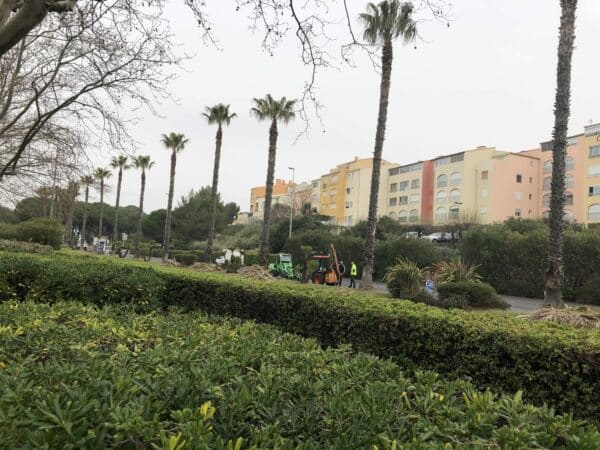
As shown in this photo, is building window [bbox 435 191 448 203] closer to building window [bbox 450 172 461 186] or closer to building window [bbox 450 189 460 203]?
building window [bbox 450 189 460 203]

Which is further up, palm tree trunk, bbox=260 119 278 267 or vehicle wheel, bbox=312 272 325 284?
palm tree trunk, bbox=260 119 278 267

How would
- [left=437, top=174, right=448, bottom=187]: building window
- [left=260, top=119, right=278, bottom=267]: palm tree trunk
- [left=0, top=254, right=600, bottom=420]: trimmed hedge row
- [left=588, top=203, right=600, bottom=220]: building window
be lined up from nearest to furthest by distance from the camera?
1. [left=0, top=254, right=600, bottom=420]: trimmed hedge row
2. [left=260, top=119, right=278, bottom=267]: palm tree trunk
3. [left=588, top=203, right=600, bottom=220]: building window
4. [left=437, top=174, right=448, bottom=187]: building window

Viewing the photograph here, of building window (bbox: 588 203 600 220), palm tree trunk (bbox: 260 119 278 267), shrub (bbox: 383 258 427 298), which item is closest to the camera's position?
shrub (bbox: 383 258 427 298)

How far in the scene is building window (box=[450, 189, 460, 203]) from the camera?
69250mm

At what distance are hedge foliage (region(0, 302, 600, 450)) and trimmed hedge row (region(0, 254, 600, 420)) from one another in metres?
2.57

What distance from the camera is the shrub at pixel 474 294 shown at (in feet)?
Result: 50.4

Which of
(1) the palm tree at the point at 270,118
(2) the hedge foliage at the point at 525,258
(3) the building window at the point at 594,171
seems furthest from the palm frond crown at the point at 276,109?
(3) the building window at the point at 594,171

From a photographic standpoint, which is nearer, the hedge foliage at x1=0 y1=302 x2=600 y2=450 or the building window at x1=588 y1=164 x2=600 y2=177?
the hedge foliage at x1=0 y1=302 x2=600 y2=450

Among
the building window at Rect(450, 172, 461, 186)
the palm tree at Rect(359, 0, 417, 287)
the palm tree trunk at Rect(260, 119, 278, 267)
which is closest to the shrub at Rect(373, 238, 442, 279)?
the palm tree trunk at Rect(260, 119, 278, 267)

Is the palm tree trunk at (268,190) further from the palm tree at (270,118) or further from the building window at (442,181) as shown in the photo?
the building window at (442,181)

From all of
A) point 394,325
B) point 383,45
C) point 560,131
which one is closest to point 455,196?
point 383,45

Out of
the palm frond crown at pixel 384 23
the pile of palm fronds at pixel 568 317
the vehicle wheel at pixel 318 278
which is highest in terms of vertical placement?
the palm frond crown at pixel 384 23

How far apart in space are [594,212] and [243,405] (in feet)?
209

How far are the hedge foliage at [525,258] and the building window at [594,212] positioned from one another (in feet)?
117
